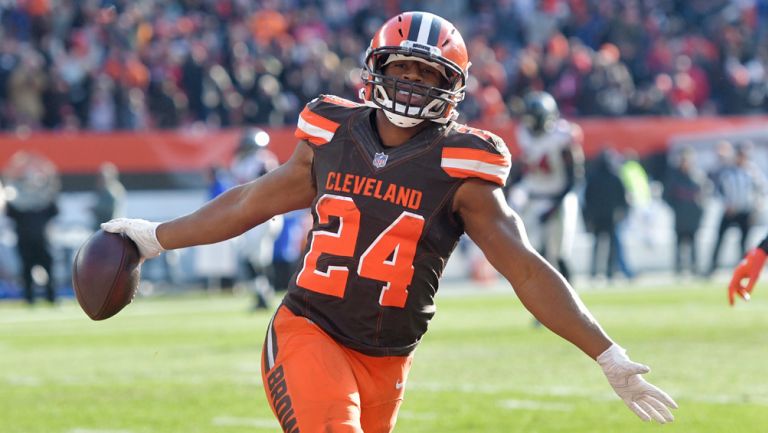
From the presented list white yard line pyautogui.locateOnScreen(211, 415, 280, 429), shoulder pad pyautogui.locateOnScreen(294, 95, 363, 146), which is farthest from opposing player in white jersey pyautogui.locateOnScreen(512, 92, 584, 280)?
shoulder pad pyautogui.locateOnScreen(294, 95, 363, 146)

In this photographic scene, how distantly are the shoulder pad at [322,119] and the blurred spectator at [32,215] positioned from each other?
11100mm

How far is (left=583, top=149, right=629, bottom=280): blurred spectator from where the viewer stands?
57.4 feet

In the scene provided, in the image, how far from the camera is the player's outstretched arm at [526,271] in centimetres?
394

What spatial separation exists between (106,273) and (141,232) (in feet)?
0.56

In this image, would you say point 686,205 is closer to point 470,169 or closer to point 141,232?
point 141,232

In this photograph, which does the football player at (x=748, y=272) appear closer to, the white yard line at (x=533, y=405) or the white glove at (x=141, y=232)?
the white yard line at (x=533, y=405)

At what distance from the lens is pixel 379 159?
4.04 meters

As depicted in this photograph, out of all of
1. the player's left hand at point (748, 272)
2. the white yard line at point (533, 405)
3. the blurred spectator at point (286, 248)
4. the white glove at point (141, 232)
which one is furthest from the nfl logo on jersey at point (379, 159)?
the blurred spectator at point (286, 248)

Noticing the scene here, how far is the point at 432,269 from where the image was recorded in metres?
4.09

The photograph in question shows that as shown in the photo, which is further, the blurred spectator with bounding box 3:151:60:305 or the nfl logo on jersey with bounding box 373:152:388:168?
the blurred spectator with bounding box 3:151:60:305

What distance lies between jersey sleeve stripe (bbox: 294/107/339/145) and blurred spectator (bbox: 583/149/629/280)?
44.6 feet

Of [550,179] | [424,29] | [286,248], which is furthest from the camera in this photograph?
[286,248]

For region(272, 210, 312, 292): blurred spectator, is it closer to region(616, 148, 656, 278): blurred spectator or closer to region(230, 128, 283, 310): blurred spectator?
region(230, 128, 283, 310): blurred spectator

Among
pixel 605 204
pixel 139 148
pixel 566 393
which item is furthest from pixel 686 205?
pixel 566 393
